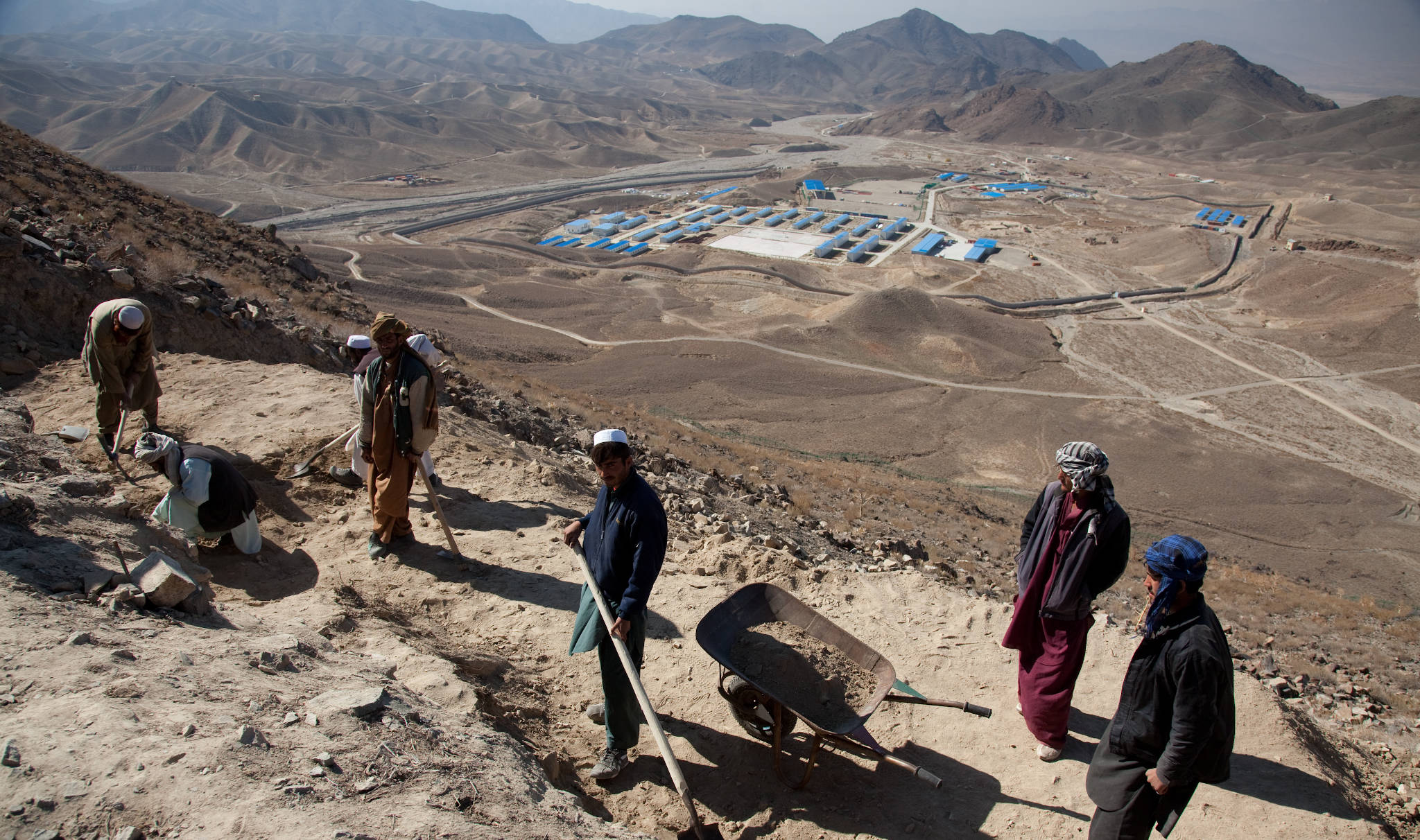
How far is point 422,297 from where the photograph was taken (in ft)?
96.9

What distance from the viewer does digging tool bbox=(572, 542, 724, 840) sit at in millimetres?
3104

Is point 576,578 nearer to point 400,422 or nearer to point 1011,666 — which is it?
point 400,422

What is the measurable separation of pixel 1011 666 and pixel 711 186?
216 ft

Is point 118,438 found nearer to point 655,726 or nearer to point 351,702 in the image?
point 351,702

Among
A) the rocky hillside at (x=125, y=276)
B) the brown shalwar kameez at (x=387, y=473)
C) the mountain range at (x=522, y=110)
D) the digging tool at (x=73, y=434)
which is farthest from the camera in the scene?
the mountain range at (x=522, y=110)

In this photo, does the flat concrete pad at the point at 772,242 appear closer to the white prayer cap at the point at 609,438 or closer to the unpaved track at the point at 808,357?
the unpaved track at the point at 808,357

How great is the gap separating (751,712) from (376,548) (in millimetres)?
3100

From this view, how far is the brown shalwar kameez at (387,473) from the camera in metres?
5.17

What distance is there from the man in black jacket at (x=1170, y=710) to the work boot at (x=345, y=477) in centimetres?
581

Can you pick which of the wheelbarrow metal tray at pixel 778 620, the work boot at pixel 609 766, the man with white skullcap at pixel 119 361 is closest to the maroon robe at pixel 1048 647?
the wheelbarrow metal tray at pixel 778 620

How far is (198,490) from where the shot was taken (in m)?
4.91

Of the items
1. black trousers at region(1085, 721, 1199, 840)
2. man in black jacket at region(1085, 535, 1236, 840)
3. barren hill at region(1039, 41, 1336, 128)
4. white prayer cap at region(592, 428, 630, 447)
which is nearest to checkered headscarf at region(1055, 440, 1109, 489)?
man in black jacket at region(1085, 535, 1236, 840)

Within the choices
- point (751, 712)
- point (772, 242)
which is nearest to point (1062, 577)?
point (751, 712)

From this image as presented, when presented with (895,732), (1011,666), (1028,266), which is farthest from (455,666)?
(1028,266)
